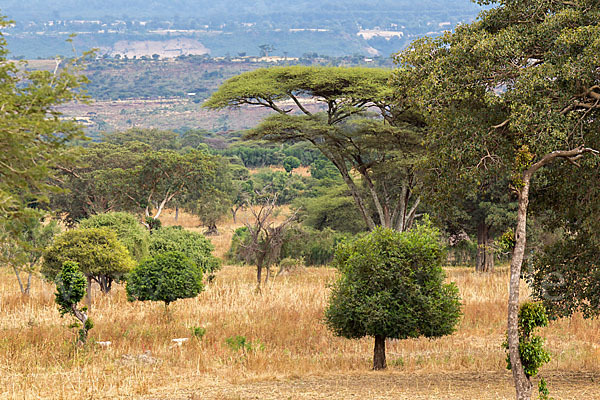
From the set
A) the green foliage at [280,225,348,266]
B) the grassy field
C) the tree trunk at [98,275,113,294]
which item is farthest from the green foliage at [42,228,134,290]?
the green foliage at [280,225,348,266]

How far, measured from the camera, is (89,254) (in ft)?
59.8

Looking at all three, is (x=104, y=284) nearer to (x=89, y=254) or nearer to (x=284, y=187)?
(x=89, y=254)

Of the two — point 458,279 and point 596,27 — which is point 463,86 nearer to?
point 596,27

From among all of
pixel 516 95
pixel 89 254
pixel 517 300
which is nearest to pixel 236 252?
pixel 89 254

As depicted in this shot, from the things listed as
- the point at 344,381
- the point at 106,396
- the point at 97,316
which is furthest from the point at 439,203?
the point at 97,316

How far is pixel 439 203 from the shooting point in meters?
11.3

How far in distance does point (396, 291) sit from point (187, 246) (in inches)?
638

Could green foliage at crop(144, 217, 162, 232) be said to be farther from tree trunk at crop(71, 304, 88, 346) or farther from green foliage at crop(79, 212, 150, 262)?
tree trunk at crop(71, 304, 88, 346)

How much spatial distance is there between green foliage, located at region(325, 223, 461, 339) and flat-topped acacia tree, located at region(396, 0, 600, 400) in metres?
1.82

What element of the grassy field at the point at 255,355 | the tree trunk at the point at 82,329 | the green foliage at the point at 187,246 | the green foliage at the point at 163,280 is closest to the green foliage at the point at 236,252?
the green foliage at the point at 187,246

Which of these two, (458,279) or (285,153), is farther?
(285,153)

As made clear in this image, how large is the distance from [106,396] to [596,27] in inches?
348

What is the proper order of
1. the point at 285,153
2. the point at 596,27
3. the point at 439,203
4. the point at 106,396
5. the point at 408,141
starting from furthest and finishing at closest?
the point at 285,153
the point at 408,141
the point at 439,203
the point at 106,396
the point at 596,27

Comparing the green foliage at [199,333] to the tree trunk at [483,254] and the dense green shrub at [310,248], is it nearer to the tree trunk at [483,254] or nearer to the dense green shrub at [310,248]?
the tree trunk at [483,254]
